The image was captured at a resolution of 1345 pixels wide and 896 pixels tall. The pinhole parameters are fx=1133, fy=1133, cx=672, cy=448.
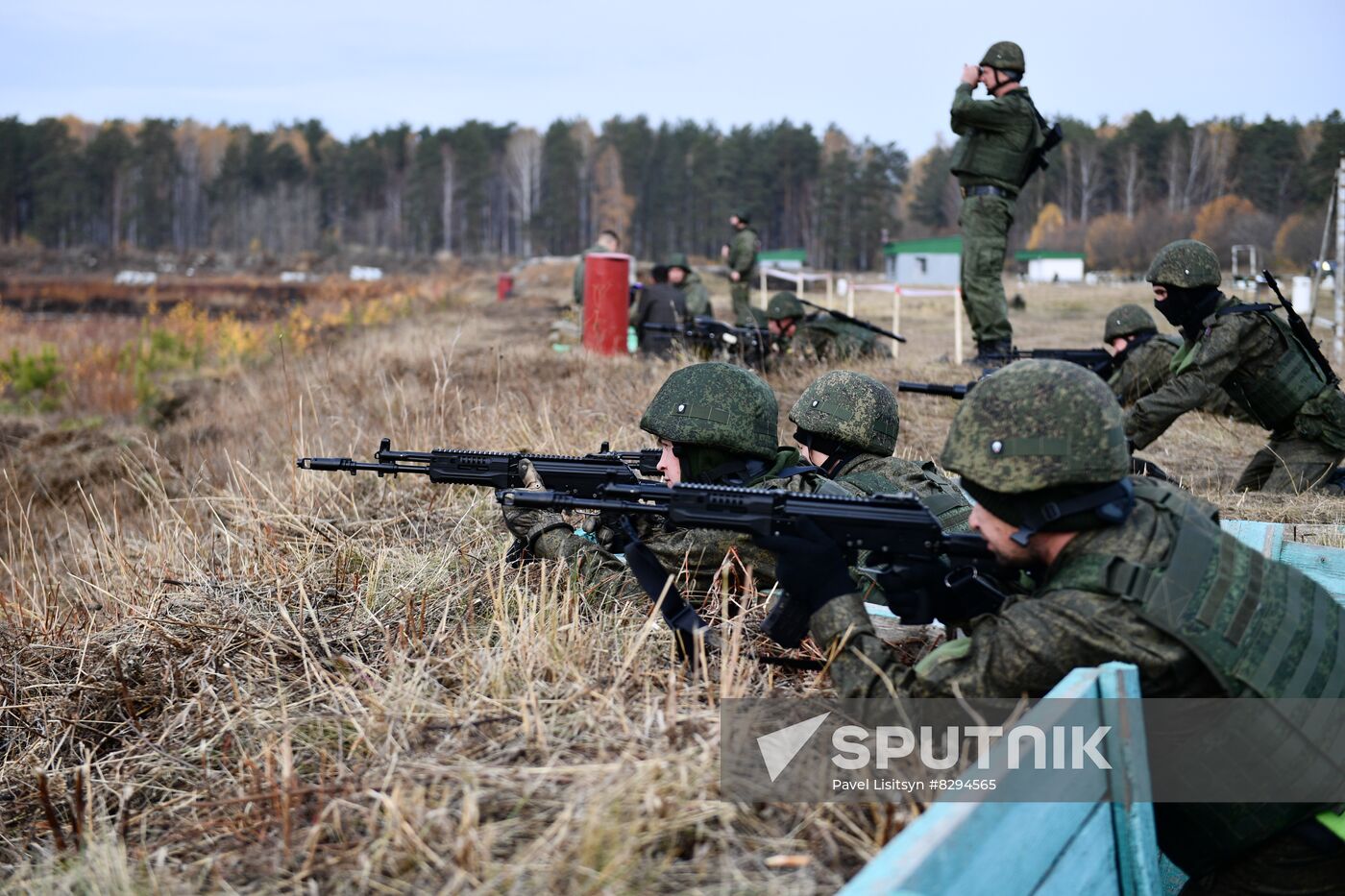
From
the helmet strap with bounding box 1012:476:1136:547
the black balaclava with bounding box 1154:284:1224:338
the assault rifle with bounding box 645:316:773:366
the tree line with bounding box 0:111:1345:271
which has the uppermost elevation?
the tree line with bounding box 0:111:1345:271

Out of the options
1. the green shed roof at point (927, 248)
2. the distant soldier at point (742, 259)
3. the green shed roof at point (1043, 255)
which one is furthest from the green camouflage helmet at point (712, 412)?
the green shed roof at point (1043, 255)

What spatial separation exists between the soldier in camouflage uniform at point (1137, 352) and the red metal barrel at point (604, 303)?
17.9ft

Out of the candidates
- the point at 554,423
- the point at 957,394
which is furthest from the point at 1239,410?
the point at 554,423

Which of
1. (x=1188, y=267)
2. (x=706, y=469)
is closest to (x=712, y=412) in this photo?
(x=706, y=469)

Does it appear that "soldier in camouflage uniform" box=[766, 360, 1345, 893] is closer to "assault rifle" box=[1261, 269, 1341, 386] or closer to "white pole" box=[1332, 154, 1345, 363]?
"assault rifle" box=[1261, 269, 1341, 386]

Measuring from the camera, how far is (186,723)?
346 centimetres

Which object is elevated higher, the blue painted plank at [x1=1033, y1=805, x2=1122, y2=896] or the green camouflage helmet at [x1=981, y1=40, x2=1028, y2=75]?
the green camouflage helmet at [x1=981, y1=40, x2=1028, y2=75]

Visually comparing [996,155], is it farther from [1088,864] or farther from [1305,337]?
[1088,864]

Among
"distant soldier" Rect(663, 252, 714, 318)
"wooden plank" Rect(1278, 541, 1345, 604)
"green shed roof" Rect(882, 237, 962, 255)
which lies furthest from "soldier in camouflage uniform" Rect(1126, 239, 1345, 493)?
"green shed roof" Rect(882, 237, 962, 255)

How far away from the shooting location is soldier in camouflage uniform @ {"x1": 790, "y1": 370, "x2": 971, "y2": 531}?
4.79 meters

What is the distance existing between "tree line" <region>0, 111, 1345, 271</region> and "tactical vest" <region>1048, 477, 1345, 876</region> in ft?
234

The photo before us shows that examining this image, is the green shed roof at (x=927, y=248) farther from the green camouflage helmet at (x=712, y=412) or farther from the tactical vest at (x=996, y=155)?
the green camouflage helmet at (x=712, y=412)

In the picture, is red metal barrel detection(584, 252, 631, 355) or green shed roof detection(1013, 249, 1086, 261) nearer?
red metal barrel detection(584, 252, 631, 355)

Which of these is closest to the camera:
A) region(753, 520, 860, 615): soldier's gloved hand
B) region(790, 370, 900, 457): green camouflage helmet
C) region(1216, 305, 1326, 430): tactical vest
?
region(753, 520, 860, 615): soldier's gloved hand
